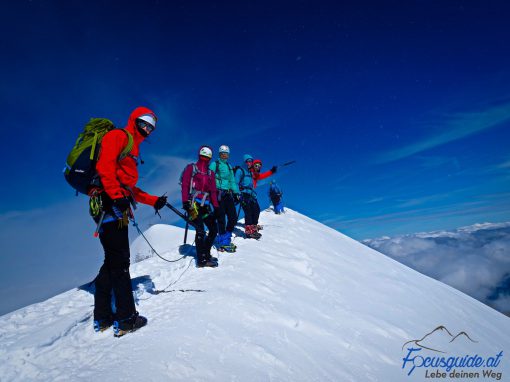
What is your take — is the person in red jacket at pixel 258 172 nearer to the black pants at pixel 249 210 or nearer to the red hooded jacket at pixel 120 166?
the black pants at pixel 249 210

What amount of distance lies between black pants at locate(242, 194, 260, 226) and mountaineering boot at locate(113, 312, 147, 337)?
6.18 meters

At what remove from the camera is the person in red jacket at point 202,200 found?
6.51m

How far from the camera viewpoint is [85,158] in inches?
135

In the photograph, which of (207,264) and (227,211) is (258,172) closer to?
(227,211)

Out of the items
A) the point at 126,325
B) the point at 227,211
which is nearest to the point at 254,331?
the point at 126,325

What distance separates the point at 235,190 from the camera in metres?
8.45

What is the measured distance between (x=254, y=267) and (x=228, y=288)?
153 cm

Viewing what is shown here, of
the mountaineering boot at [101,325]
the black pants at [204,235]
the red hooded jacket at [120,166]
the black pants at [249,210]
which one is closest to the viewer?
the red hooded jacket at [120,166]

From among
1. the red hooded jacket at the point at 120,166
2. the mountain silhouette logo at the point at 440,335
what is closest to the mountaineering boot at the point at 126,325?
the red hooded jacket at the point at 120,166

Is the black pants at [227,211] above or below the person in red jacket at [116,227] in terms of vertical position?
above

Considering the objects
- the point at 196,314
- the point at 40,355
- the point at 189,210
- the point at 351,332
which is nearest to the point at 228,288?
the point at 196,314

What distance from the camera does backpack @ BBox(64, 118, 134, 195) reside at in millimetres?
3434

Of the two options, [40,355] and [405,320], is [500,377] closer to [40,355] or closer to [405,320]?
[405,320]

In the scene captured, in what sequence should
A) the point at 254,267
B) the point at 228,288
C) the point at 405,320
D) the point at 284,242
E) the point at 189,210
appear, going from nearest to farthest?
the point at 228,288
the point at 189,210
the point at 405,320
the point at 254,267
the point at 284,242
